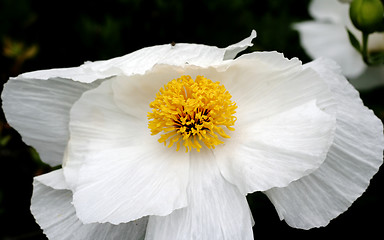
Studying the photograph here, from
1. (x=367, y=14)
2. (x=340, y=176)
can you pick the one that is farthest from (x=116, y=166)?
(x=367, y=14)

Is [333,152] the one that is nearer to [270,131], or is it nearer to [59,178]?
[270,131]

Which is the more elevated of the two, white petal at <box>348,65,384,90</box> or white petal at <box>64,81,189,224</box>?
white petal at <box>64,81,189,224</box>

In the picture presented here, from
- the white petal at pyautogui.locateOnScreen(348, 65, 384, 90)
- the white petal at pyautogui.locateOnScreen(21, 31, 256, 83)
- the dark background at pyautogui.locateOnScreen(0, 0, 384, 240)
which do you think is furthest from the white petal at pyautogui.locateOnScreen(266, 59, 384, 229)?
the white petal at pyautogui.locateOnScreen(348, 65, 384, 90)

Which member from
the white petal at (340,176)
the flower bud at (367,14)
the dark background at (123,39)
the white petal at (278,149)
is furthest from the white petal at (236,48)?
the dark background at (123,39)

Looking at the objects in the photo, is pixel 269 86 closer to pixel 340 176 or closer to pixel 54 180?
pixel 340 176

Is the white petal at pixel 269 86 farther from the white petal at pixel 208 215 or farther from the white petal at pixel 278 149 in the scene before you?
the white petal at pixel 208 215

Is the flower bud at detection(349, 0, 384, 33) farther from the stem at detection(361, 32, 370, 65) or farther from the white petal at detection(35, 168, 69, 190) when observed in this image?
the white petal at detection(35, 168, 69, 190)
